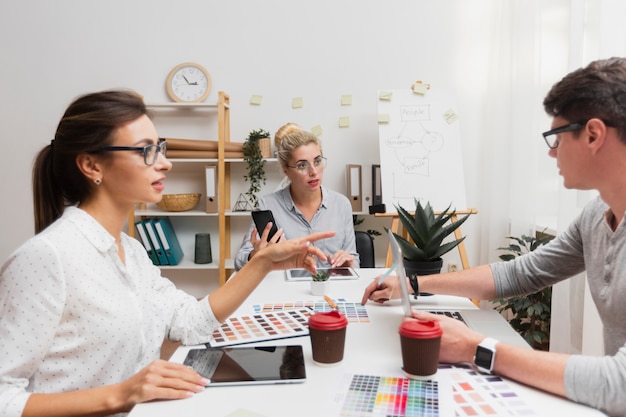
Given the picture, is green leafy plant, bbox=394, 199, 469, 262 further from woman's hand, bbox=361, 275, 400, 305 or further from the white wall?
the white wall

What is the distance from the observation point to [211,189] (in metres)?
3.60

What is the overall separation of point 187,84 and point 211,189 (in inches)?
34.1

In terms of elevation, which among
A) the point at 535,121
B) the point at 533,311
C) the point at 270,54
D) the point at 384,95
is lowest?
the point at 533,311

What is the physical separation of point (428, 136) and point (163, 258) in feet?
7.12

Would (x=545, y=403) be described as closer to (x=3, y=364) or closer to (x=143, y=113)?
(x=3, y=364)

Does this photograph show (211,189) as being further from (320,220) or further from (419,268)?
(419,268)

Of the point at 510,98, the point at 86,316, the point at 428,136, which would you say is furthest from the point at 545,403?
the point at 510,98

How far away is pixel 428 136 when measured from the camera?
3365 mm

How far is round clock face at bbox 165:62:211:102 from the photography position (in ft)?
12.2

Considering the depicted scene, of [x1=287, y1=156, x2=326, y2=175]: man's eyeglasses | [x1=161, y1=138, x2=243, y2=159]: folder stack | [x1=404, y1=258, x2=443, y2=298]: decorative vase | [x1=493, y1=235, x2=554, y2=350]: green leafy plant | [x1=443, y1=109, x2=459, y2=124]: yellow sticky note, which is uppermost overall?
[x1=443, y1=109, x2=459, y2=124]: yellow sticky note

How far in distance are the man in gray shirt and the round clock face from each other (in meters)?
2.77

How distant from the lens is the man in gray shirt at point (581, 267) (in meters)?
→ 0.90

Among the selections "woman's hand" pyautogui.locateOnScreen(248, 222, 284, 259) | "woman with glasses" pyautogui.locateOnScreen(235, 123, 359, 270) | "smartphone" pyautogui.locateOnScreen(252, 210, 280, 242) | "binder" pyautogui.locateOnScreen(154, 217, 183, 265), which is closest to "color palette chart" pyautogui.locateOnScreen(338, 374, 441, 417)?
"woman's hand" pyautogui.locateOnScreen(248, 222, 284, 259)

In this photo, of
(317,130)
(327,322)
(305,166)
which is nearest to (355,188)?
(317,130)
